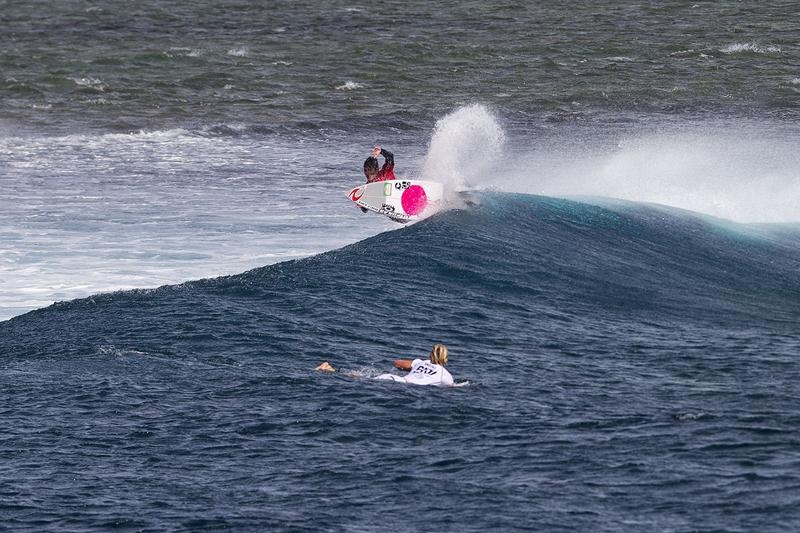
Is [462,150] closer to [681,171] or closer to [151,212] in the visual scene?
[681,171]

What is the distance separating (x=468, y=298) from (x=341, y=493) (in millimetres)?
12269

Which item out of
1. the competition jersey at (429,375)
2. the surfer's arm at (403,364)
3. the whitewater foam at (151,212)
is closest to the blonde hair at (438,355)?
the competition jersey at (429,375)

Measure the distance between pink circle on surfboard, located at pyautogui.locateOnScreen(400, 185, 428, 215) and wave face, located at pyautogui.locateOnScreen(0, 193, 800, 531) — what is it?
397cm

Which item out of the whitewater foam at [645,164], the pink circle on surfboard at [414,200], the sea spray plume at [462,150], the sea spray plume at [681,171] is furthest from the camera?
the sea spray plume at [462,150]

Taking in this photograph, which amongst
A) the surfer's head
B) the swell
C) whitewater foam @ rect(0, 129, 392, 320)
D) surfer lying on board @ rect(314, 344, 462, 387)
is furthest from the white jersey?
the surfer's head

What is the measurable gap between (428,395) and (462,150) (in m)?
32.0

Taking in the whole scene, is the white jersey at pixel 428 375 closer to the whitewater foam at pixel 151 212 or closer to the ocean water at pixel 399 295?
the ocean water at pixel 399 295

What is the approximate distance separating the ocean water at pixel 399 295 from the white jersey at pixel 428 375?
325mm

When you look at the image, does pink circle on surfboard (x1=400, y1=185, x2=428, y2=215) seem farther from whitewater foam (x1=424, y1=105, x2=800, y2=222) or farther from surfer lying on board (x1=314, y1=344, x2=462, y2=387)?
surfer lying on board (x1=314, y1=344, x2=462, y2=387)

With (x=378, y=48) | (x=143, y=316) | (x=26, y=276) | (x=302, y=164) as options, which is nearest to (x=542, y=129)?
(x=302, y=164)

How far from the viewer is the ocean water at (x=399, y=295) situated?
70.8 feet

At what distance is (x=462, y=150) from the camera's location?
2221 inches

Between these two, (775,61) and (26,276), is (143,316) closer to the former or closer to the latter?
(26,276)

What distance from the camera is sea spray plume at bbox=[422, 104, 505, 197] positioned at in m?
51.1
